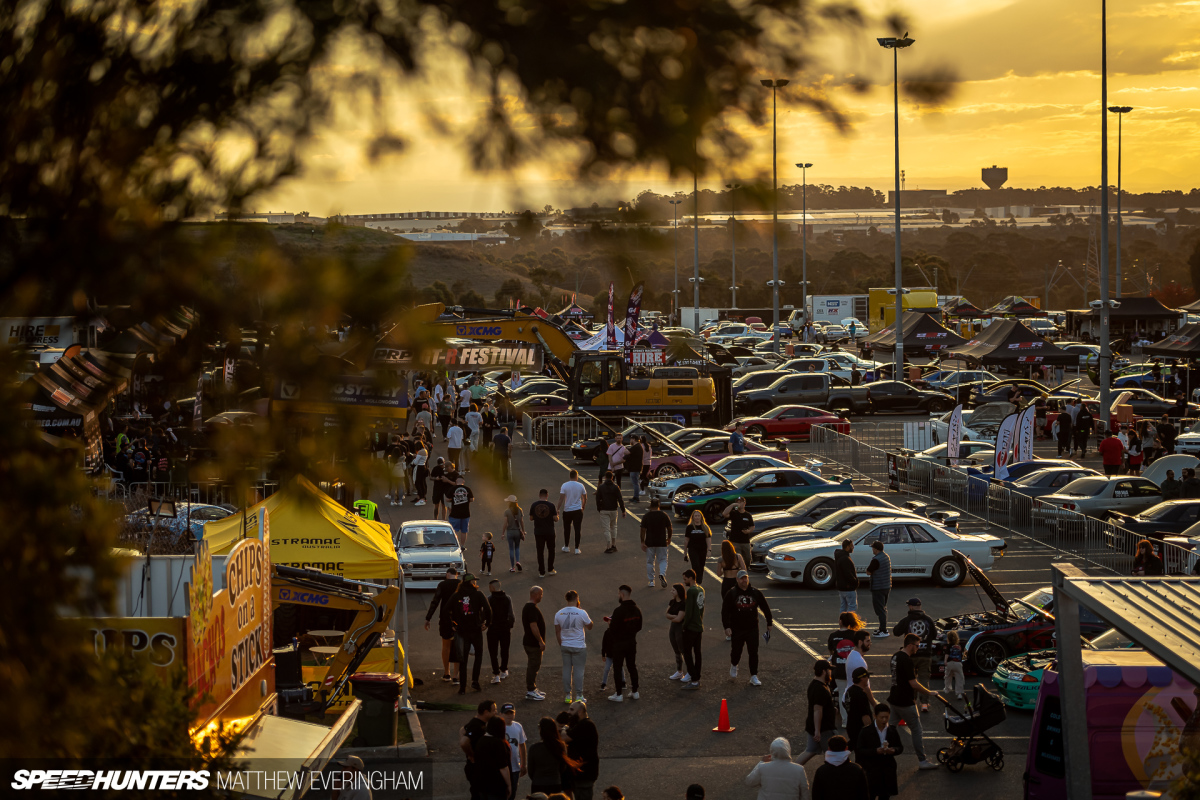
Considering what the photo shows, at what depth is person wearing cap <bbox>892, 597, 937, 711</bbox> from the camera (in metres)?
13.9

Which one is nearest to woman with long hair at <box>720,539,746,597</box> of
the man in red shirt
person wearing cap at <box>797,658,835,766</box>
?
person wearing cap at <box>797,658,835,766</box>

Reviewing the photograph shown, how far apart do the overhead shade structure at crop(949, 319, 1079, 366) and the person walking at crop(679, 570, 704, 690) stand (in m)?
35.2

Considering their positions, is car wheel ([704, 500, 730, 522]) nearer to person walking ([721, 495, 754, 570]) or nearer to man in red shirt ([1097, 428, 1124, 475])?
person walking ([721, 495, 754, 570])

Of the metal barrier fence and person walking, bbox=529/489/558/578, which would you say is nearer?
person walking, bbox=529/489/558/578

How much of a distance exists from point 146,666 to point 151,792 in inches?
19.2

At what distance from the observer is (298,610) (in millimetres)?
15273

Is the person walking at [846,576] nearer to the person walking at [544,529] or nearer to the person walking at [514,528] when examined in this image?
the person walking at [544,529]

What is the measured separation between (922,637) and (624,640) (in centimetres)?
377

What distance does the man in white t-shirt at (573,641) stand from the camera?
47.7ft

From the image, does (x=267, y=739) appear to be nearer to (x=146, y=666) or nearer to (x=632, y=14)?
(x=146, y=666)

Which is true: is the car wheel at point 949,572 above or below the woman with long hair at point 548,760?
below

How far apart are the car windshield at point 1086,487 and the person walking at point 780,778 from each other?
56.8 ft

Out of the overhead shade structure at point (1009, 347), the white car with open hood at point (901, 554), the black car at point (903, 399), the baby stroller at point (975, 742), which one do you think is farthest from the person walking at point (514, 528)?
the overhead shade structure at point (1009, 347)

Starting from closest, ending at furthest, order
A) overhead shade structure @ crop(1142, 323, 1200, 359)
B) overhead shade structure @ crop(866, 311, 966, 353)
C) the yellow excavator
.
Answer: the yellow excavator < overhead shade structure @ crop(1142, 323, 1200, 359) < overhead shade structure @ crop(866, 311, 966, 353)
